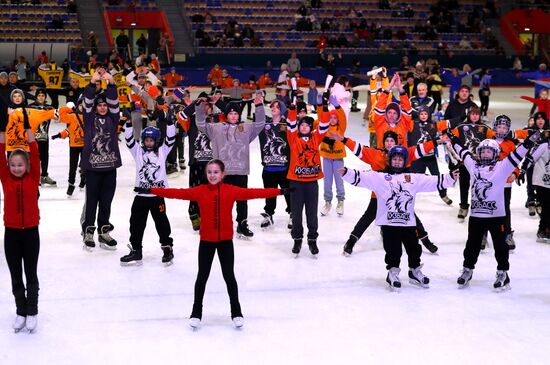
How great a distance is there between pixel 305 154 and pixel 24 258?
3.41 metres

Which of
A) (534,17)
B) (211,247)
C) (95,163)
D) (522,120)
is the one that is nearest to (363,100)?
(522,120)

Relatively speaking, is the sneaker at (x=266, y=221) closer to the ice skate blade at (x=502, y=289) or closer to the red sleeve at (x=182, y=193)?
the ice skate blade at (x=502, y=289)

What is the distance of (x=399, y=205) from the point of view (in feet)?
25.6

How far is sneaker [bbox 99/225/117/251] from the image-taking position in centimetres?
930

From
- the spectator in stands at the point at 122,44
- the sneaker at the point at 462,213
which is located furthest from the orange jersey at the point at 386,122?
the spectator in stands at the point at 122,44

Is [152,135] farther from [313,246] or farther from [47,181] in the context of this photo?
[47,181]

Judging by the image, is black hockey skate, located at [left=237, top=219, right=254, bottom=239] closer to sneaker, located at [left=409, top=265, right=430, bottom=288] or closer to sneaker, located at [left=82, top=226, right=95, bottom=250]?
sneaker, located at [left=82, top=226, right=95, bottom=250]

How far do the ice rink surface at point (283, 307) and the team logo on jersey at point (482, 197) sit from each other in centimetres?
79

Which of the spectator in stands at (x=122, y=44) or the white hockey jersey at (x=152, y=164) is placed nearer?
the white hockey jersey at (x=152, y=164)

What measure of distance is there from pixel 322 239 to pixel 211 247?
3439 millimetres

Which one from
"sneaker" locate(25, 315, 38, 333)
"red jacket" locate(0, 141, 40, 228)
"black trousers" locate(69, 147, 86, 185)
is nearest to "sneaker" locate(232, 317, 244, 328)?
"sneaker" locate(25, 315, 38, 333)

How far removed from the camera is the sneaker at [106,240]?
30.5ft

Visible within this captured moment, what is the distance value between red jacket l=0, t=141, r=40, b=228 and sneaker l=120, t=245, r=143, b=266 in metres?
2.02

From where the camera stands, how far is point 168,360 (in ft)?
20.0
